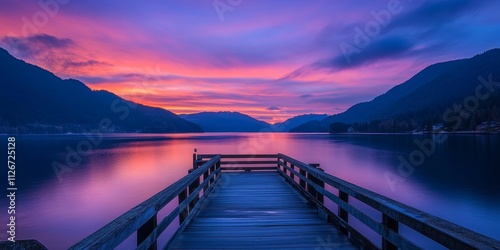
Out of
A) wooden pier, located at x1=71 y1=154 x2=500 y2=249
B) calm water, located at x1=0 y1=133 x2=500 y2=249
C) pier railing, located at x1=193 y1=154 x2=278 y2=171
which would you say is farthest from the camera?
calm water, located at x1=0 y1=133 x2=500 y2=249

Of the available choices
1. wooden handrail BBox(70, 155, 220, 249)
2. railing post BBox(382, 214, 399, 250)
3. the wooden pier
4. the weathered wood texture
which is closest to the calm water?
the weathered wood texture

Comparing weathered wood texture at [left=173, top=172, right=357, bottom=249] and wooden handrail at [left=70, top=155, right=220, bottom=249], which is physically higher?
wooden handrail at [left=70, top=155, right=220, bottom=249]

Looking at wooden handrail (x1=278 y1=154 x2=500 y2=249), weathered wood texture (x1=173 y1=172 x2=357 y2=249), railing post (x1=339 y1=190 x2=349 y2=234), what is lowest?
weathered wood texture (x1=173 y1=172 x2=357 y2=249)

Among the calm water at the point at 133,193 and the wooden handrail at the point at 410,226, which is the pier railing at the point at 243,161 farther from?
the wooden handrail at the point at 410,226

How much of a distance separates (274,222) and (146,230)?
330 centimetres

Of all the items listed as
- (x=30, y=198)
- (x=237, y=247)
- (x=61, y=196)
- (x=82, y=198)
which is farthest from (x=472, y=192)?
(x=30, y=198)

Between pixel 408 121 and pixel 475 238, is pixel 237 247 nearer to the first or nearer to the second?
pixel 475 238

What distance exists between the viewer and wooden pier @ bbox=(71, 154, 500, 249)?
263cm

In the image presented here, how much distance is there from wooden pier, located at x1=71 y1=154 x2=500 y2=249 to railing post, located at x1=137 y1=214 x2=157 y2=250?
12 mm

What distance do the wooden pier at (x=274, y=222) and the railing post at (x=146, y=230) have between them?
0.04 ft

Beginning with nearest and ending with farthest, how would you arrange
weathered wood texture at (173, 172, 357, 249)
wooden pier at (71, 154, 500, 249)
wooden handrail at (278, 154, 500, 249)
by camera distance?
wooden handrail at (278, 154, 500, 249)
wooden pier at (71, 154, 500, 249)
weathered wood texture at (173, 172, 357, 249)

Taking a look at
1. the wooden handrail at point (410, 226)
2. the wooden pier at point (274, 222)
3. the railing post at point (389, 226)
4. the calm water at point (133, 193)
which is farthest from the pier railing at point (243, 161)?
the railing post at point (389, 226)

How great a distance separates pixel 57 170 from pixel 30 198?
1424 centimetres

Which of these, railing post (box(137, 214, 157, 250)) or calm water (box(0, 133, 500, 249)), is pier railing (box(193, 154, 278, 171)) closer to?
calm water (box(0, 133, 500, 249))
